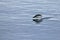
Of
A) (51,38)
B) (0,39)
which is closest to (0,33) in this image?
(0,39)

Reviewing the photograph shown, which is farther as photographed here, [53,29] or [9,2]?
[9,2]

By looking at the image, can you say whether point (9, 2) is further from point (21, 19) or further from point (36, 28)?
point (36, 28)

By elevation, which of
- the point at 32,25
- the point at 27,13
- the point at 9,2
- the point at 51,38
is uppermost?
the point at 9,2

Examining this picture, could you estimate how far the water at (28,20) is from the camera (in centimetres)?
160

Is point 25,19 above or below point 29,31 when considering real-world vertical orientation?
above

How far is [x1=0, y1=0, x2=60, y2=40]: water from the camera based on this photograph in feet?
5.24

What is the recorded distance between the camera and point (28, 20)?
1.64 meters

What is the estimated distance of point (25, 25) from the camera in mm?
1625

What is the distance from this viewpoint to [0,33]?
1.65 metres

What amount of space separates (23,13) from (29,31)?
0.61 ft

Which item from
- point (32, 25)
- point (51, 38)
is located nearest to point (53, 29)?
point (51, 38)

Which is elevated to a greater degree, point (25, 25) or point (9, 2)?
point (9, 2)

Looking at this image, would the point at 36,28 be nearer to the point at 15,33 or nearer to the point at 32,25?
the point at 32,25

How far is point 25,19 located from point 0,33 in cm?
27
